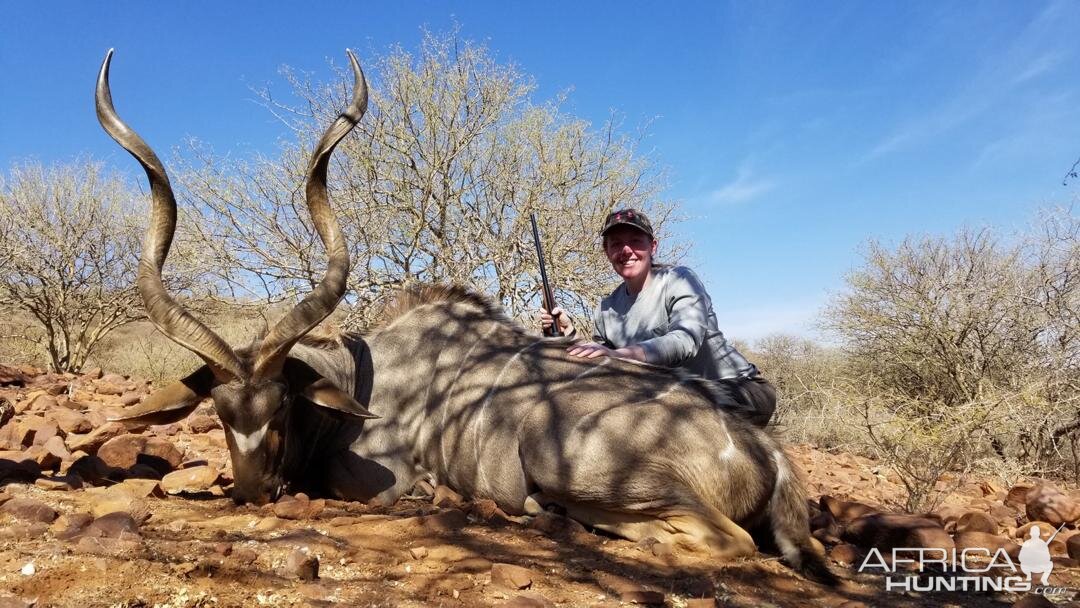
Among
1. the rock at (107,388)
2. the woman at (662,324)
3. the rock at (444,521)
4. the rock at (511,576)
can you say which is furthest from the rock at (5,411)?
the rock at (511,576)

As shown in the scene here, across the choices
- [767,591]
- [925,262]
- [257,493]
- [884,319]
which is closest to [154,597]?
[257,493]

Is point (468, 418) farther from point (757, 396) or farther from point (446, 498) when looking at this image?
point (757, 396)

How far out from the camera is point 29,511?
2793 millimetres

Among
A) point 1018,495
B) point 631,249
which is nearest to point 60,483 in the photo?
point 631,249

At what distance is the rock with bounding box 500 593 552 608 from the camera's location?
2.28m

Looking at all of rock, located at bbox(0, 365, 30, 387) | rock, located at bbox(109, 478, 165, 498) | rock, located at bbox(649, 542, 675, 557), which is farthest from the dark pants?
rock, located at bbox(0, 365, 30, 387)

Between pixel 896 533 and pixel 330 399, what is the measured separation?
2941 mm

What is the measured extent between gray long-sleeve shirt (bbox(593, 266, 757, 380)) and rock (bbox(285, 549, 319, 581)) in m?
2.22

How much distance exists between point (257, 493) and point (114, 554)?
4.80 ft

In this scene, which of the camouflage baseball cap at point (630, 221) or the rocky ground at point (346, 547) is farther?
the camouflage baseball cap at point (630, 221)

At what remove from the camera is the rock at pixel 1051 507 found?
4.38 metres

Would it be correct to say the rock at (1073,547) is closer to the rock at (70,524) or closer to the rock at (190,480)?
the rock at (70,524)

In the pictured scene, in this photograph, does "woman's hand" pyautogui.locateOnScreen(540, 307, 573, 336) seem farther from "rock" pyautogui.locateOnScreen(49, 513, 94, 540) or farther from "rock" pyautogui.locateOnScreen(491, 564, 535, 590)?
"rock" pyautogui.locateOnScreen(49, 513, 94, 540)

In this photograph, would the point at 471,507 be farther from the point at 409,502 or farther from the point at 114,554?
the point at 114,554
